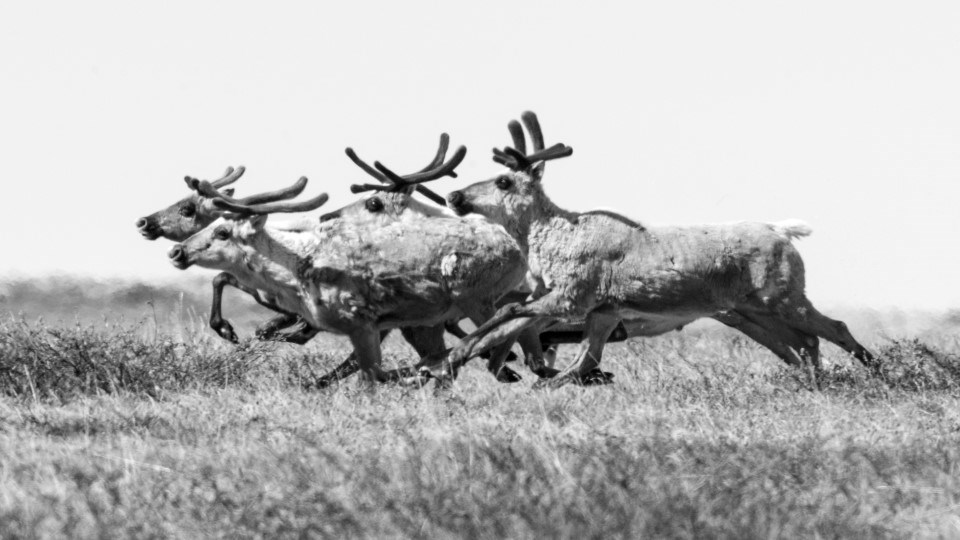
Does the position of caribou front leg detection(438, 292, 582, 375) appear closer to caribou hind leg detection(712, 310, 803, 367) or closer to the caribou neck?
the caribou neck

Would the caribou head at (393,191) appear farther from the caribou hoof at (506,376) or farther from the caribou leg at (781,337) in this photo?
the caribou leg at (781,337)

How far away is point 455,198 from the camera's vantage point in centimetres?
1403

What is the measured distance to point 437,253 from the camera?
42.4 ft

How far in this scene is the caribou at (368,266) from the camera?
12.9m

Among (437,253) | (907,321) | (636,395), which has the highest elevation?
(437,253)

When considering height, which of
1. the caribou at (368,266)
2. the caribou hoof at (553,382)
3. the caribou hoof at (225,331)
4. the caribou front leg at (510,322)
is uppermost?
the caribou at (368,266)

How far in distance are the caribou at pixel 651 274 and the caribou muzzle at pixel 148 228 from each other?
2.73 meters

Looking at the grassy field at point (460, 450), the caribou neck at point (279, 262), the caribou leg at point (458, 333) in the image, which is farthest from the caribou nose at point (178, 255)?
the caribou leg at point (458, 333)

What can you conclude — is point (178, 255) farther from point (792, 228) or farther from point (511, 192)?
point (792, 228)

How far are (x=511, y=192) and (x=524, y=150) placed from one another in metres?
0.88

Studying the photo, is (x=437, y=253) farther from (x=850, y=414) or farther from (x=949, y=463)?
(x=949, y=463)

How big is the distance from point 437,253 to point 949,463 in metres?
5.42

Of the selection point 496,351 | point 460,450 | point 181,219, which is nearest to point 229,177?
point 181,219

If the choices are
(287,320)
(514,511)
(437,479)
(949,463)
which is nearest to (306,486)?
(437,479)
